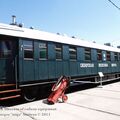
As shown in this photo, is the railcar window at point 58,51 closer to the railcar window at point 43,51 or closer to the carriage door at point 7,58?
the railcar window at point 43,51

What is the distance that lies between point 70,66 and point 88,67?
103 inches

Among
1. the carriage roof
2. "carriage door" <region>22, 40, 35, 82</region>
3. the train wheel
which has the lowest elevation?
the train wheel

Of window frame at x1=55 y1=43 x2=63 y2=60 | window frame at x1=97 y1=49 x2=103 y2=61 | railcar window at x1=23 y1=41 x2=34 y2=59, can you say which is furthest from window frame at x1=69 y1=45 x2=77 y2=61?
window frame at x1=97 y1=49 x2=103 y2=61

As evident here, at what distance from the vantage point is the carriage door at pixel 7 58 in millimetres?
9930

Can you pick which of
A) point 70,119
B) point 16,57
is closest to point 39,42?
point 16,57

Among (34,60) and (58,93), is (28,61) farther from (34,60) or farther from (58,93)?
(58,93)

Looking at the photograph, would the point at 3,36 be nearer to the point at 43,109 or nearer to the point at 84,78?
the point at 43,109

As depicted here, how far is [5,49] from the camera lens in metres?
10.2

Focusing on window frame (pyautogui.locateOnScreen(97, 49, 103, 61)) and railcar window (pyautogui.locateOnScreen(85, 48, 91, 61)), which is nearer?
railcar window (pyautogui.locateOnScreen(85, 48, 91, 61))

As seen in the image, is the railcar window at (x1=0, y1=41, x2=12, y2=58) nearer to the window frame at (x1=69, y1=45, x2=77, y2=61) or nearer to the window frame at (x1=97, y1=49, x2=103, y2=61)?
the window frame at (x1=69, y1=45, x2=77, y2=61)

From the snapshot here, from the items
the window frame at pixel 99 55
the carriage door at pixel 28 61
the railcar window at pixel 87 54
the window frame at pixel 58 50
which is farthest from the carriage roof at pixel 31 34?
the window frame at pixel 99 55

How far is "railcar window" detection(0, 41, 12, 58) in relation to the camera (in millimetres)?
10098

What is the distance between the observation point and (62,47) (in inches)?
526

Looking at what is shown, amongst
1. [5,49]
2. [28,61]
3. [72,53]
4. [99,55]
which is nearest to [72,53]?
[72,53]
